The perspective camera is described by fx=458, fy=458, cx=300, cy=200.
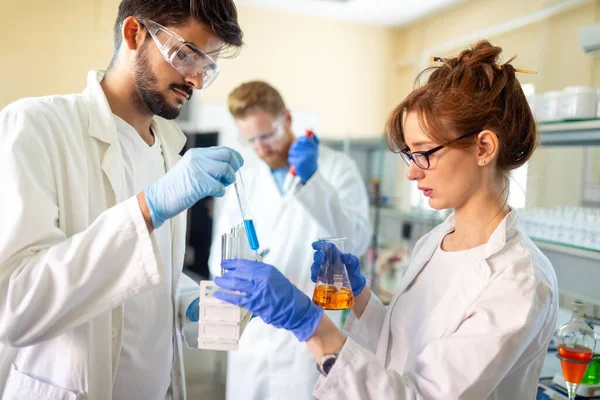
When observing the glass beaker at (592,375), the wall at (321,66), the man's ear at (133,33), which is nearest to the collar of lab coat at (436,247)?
the glass beaker at (592,375)

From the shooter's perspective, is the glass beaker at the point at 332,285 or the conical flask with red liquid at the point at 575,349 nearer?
the glass beaker at the point at 332,285

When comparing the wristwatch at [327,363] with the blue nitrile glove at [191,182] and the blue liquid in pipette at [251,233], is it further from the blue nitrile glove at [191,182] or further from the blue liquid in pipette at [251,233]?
the blue nitrile glove at [191,182]

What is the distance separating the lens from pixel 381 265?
3.46 m

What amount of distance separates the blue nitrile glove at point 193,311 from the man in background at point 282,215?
722 millimetres

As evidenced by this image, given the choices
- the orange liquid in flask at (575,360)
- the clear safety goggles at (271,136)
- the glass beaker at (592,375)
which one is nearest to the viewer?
the orange liquid in flask at (575,360)

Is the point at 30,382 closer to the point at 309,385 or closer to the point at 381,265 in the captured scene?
the point at 309,385

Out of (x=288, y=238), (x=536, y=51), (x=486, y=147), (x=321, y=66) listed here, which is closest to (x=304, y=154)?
(x=288, y=238)

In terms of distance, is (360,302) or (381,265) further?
→ (381,265)

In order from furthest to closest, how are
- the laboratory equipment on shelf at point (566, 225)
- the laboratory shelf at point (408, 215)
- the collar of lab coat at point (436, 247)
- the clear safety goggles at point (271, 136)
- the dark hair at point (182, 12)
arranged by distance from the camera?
the laboratory shelf at point (408, 215) < the clear safety goggles at point (271, 136) < the laboratory equipment on shelf at point (566, 225) < the dark hair at point (182, 12) < the collar of lab coat at point (436, 247)

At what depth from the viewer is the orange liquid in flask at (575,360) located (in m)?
1.39

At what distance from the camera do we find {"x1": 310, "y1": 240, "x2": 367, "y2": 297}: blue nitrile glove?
1277mm

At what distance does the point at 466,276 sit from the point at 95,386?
3.00 ft

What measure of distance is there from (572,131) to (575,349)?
0.76 metres

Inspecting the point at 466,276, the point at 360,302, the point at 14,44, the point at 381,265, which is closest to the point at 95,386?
the point at 360,302
